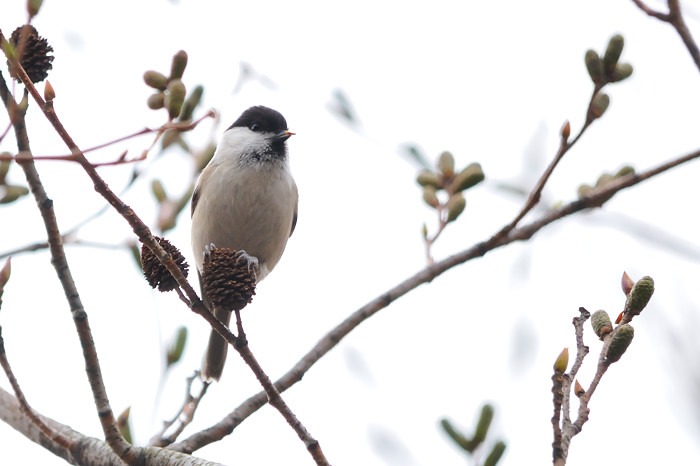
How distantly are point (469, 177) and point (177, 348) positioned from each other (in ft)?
4.17

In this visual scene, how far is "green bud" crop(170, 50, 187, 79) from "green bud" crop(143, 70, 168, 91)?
30 mm

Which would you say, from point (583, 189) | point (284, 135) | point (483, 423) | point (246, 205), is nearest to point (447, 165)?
point (583, 189)

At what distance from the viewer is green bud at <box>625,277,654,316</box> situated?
1736 millimetres

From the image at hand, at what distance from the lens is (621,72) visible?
6.33ft

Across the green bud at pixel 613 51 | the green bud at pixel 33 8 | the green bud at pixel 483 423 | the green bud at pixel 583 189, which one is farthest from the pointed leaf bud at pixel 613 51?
the green bud at pixel 33 8

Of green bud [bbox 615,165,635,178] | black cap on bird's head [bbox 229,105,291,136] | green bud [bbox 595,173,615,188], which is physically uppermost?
black cap on bird's head [bbox 229,105,291,136]

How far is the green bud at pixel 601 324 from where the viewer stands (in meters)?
1.77

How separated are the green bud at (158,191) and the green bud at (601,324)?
196cm

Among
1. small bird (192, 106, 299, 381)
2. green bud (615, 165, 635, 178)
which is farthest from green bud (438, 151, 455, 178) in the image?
small bird (192, 106, 299, 381)

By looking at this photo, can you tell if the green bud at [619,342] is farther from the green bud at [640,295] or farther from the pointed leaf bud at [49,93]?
the pointed leaf bud at [49,93]

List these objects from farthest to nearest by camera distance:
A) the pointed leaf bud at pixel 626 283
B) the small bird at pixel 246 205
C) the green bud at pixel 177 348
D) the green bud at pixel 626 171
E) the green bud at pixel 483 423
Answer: the small bird at pixel 246 205 → the green bud at pixel 177 348 → the green bud at pixel 626 171 → the pointed leaf bud at pixel 626 283 → the green bud at pixel 483 423

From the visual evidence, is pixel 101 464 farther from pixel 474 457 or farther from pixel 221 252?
pixel 474 457

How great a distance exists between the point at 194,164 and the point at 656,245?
6.03 feet

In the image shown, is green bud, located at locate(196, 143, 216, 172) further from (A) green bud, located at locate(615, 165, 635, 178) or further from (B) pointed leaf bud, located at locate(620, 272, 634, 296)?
(B) pointed leaf bud, located at locate(620, 272, 634, 296)
